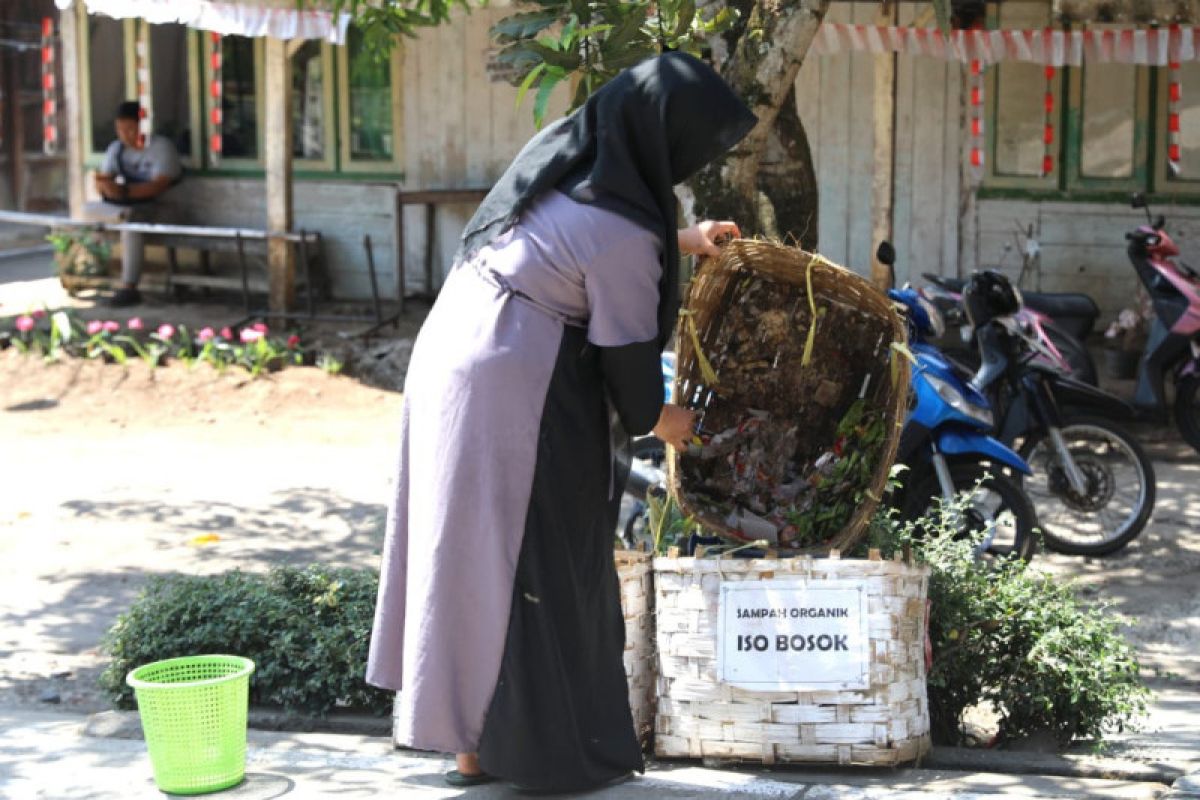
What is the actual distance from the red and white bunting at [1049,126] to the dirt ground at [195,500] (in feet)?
8.70

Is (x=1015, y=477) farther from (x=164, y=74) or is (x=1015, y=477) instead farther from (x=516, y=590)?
(x=164, y=74)

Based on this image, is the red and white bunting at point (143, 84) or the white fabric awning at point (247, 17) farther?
the red and white bunting at point (143, 84)

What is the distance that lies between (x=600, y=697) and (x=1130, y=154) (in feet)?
28.2

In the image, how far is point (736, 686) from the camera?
14.6 ft

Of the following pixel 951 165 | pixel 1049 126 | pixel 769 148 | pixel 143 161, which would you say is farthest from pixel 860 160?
pixel 769 148

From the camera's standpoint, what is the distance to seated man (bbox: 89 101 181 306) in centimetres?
1370

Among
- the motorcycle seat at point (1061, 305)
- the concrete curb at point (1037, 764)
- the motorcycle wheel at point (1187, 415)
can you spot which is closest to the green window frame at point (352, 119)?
the motorcycle seat at point (1061, 305)

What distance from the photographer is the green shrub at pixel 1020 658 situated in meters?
4.68

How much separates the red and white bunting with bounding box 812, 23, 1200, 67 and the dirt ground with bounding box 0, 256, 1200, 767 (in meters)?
2.38

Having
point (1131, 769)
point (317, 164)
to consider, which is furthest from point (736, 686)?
point (317, 164)

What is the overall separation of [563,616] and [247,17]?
27.6 feet

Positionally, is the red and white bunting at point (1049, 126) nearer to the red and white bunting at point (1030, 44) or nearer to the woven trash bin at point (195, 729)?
the red and white bunting at point (1030, 44)

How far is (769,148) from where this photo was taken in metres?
5.87

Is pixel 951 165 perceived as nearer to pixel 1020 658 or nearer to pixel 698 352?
pixel 698 352
